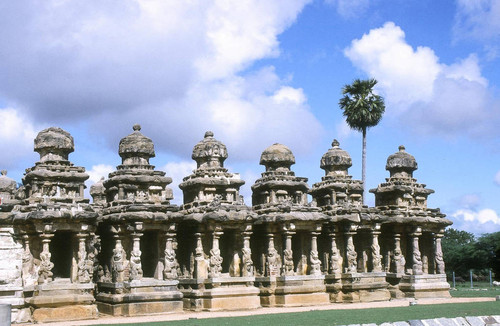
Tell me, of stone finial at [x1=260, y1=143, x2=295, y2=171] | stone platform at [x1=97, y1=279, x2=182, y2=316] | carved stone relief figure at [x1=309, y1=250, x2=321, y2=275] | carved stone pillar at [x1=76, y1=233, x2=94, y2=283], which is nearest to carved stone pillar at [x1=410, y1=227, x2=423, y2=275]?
carved stone relief figure at [x1=309, y1=250, x2=321, y2=275]

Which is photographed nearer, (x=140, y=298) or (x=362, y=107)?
(x=140, y=298)

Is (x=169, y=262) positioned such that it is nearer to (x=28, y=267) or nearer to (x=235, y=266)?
(x=235, y=266)

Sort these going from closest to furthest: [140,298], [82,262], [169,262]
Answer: [82,262], [140,298], [169,262]

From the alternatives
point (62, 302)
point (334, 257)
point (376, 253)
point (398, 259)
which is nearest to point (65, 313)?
point (62, 302)

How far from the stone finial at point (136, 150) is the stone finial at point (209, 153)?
8.16ft

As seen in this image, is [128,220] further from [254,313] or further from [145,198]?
[254,313]

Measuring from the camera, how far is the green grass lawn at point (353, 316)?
59.3 ft

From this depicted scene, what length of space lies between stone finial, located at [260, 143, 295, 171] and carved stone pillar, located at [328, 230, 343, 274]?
3379 millimetres

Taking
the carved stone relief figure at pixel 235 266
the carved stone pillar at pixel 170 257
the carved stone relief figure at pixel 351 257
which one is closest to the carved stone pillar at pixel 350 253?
the carved stone relief figure at pixel 351 257

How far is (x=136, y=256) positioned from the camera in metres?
22.5

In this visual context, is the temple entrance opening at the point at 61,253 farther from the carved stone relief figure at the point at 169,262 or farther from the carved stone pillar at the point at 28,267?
the carved stone relief figure at the point at 169,262

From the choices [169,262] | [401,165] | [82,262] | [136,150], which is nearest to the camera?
[82,262]

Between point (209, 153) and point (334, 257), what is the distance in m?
6.64

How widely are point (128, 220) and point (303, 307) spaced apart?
23.2 feet
